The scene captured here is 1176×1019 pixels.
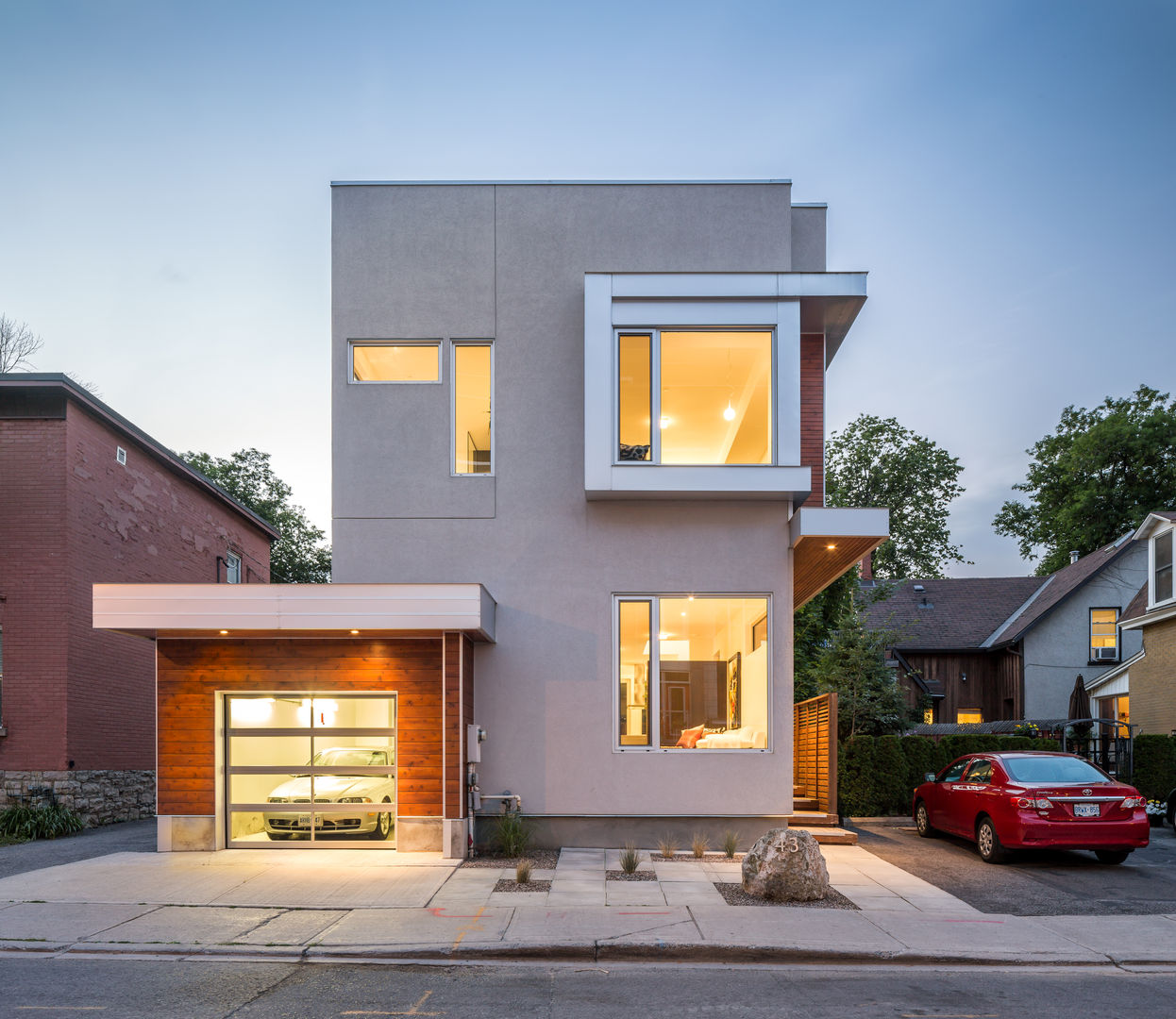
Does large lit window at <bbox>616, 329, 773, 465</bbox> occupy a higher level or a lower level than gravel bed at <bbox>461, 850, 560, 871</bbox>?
higher

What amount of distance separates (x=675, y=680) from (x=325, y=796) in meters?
5.04

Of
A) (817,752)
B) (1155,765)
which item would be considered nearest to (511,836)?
(817,752)

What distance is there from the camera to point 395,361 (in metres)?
13.9

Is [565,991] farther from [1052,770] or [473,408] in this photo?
[1052,770]

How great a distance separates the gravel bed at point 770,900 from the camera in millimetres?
9664

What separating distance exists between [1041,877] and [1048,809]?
2.78ft

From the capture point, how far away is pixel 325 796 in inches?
507

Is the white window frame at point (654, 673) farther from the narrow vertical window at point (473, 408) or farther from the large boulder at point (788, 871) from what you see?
the large boulder at point (788, 871)

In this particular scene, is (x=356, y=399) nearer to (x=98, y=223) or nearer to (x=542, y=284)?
(x=542, y=284)

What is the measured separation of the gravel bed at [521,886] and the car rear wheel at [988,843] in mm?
6329

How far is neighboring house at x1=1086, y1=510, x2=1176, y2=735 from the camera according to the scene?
74.7ft

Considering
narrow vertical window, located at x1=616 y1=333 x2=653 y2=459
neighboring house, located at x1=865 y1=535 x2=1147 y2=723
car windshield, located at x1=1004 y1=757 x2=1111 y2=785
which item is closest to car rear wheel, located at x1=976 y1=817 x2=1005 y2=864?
car windshield, located at x1=1004 y1=757 x2=1111 y2=785

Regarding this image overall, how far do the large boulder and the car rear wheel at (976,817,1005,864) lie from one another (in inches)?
160

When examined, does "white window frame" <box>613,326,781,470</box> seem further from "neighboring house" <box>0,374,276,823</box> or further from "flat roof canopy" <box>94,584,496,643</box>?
"neighboring house" <box>0,374,276,823</box>
